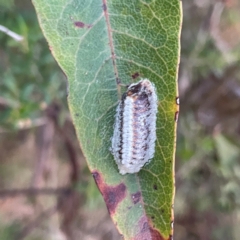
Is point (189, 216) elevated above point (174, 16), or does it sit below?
below

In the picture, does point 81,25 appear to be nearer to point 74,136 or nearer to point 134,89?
point 134,89

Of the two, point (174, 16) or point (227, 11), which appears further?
point (227, 11)

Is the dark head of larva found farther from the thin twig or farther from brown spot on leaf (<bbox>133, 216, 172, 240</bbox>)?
the thin twig

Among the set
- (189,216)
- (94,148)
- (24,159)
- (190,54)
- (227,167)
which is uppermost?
(94,148)

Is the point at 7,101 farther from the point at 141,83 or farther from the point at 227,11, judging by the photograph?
the point at 227,11

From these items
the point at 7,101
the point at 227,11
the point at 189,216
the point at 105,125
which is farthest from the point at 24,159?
the point at 105,125
